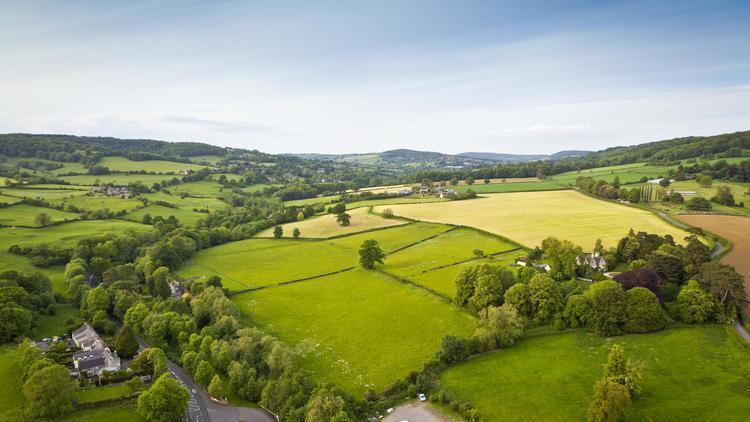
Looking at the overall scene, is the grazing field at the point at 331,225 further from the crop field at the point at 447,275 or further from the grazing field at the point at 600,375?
the grazing field at the point at 600,375

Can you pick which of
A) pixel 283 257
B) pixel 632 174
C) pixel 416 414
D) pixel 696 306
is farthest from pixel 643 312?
pixel 632 174

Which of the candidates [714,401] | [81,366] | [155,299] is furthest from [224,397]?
[714,401]

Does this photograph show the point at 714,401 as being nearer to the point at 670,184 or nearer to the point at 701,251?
the point at 701,251

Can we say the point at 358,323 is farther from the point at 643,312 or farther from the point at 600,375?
the point at 643,312

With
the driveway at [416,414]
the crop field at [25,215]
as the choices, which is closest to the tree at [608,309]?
the driveway at [416,414]

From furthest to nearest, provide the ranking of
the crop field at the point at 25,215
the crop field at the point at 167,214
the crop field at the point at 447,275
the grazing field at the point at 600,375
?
the crop field at the point at 167,214, the crop field at the point at 25,215, the crop field at the point at 447,275, the grazing field at the point at 600,375

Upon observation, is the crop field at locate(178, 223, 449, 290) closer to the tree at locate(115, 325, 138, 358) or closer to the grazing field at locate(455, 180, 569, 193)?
the tree at locate(115, 325, 138, 358)

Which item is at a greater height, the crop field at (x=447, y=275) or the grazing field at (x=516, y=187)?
the grazing field at (x=516, y=187)

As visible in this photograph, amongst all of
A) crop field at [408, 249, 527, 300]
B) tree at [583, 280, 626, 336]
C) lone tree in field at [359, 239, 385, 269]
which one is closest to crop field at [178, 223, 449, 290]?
lone tree in field at [359, 239, 385, 269]
